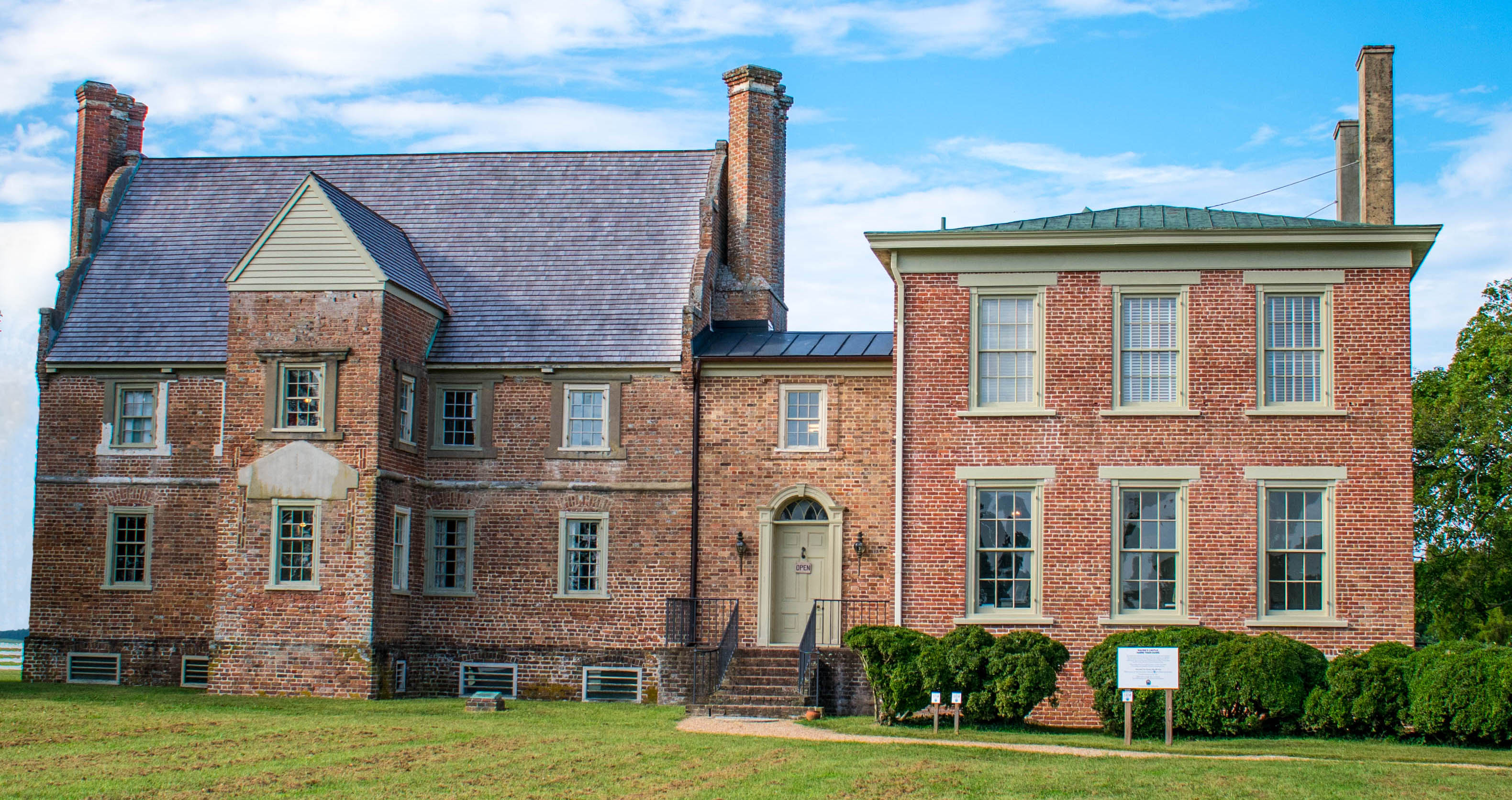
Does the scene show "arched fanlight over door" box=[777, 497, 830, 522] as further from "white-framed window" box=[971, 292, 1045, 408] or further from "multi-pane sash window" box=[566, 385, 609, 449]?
"white-framed window" box=[971, 292, 1045, 408]

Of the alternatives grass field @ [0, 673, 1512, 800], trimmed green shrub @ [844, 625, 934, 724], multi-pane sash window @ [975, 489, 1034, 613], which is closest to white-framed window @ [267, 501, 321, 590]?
grass field @ [0, 673, 1512, 800]

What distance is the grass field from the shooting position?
1454 centimetres

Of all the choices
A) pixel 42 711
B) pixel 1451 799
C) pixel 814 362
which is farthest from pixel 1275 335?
pixel 42 711

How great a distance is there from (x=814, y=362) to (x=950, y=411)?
396cm

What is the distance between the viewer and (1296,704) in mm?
18781

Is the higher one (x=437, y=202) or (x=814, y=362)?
(x=437, y=202)

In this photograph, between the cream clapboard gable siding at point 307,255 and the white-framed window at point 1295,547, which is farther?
the cream clapboard gable siding at point 307,255

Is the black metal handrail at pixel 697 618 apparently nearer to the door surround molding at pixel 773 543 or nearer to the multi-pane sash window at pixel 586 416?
the door surround molding at pixel 773 543

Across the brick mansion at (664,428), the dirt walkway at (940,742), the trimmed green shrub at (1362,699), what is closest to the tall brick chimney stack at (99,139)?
the brick mansion at (664,428)

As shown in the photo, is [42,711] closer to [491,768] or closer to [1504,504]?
[491,768]

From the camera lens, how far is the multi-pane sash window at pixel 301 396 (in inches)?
999

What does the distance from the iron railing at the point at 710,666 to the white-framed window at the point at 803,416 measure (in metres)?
3.37

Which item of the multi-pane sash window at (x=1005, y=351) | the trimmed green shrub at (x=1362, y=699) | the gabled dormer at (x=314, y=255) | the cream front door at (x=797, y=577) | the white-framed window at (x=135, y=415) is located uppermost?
the gabled dormer at (x=314, y=255)

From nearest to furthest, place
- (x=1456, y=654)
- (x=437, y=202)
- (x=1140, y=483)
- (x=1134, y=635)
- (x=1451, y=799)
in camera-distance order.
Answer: (x=1451, y=799), (x=1456, y=654), (x=1134, y=635), (x=1140, y=483), (x=437, y=202)
